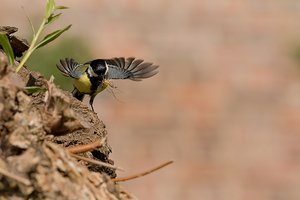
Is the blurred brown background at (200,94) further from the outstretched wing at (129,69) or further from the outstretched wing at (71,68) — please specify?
the outstretched wing at (129,69)

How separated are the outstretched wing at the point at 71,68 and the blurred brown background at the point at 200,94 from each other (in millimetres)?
9841

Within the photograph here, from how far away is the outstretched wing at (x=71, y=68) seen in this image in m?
2.50

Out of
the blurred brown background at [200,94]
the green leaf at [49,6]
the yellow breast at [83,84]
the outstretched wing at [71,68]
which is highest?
the green leaf at [49,6]

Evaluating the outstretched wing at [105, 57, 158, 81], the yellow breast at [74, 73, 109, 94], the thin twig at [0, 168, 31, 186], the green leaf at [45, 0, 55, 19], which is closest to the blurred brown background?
the yellow breast at [74, 73, 109, 94]

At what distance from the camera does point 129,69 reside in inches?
99.3

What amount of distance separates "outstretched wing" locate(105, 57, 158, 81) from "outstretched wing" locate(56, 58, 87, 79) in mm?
95

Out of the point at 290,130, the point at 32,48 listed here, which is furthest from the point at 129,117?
the point at 32,48

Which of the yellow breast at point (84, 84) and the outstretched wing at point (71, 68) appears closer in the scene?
the outstretched wing at point (71, 68)

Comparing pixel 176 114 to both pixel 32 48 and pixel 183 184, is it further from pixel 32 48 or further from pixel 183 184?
pixel 32 48

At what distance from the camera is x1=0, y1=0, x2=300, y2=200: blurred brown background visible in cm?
1309

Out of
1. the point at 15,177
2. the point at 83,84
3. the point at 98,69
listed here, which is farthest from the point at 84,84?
the point at 15,177

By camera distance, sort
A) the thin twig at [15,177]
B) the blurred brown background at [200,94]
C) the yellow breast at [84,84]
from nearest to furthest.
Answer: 1. the thin twig at [15,177]
2. the yellow breast at [84,84]
3. the blurred brown background at [200,94]

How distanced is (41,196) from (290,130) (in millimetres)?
12361

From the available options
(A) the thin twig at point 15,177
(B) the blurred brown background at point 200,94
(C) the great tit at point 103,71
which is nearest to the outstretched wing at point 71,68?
(C) the great tit at point 103,71
